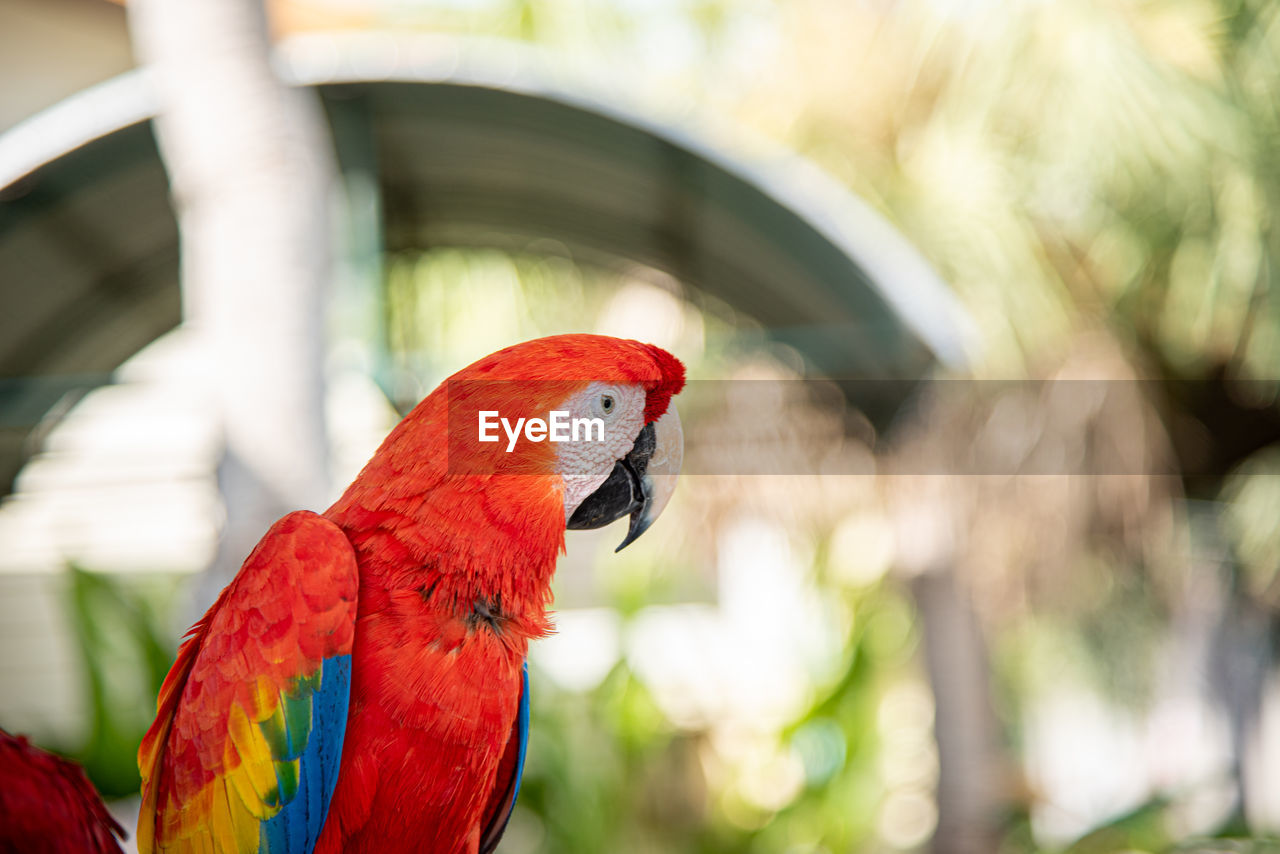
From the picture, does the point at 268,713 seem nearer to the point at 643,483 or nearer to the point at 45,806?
the point at 45,806

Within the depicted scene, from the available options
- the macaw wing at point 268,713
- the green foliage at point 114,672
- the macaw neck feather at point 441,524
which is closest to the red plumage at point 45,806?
the macaw wing at point 268,713

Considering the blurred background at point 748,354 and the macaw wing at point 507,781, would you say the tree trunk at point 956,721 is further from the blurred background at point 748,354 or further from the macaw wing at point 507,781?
the macaw wing at point 507,781

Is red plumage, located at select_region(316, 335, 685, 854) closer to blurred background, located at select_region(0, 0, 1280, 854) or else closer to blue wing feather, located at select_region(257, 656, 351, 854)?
blue wing feather, located at select_region(257, 656, 351, 854)

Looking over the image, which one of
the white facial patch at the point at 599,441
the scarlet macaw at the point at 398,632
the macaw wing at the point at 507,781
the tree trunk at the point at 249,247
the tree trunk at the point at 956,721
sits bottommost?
the tree trunk at the point at 956,721

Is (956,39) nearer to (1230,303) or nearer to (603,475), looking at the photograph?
(1230,303)

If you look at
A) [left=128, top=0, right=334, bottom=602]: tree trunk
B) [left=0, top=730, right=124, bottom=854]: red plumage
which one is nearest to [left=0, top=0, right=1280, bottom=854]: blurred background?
[left=128, top=0, right=334, bottom=602]: tree trunk

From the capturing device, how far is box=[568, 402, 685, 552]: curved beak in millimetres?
433

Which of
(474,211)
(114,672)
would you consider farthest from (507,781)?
(114,672)

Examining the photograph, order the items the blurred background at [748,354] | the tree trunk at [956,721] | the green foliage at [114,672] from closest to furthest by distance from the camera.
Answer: the blurred background at [748,354] < the green foliage at [114,672] < the tree trunk at [956,721]

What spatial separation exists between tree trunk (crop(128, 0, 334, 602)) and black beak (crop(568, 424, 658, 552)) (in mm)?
372

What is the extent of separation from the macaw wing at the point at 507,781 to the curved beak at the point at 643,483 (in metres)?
0.11

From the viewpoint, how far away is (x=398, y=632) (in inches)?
15.9

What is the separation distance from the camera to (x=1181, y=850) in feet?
5.02

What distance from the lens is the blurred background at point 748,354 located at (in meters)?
0.99
